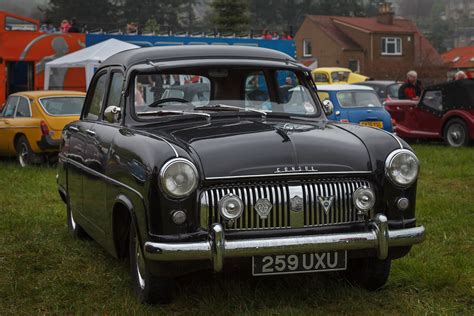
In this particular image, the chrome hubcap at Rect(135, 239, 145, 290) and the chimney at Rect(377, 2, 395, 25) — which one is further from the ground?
the chimney at Rect(377, 2, 395, 25)

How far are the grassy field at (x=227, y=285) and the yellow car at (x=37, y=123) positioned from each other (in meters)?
5.40

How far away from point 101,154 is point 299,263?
180 centimetres

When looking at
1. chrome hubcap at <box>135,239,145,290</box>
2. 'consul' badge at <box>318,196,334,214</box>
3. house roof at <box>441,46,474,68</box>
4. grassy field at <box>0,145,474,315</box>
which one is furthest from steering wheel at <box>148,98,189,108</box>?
house roof at <box>441,46,474,68</box>

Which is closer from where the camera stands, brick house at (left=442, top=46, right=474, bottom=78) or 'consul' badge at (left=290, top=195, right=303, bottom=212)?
'consul' badge at (left=290, top=195, right=303, bottom=212)

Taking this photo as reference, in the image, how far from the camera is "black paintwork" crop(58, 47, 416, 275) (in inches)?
179

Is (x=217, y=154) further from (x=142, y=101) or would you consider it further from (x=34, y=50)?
(x=34, y=50)

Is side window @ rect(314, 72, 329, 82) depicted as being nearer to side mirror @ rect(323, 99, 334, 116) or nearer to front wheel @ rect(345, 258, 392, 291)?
side mirror @ rect(323, 99, 334, 116)

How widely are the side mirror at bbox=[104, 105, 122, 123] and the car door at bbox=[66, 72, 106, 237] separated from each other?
0.43 m

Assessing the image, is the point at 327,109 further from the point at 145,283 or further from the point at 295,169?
the point at 145,283

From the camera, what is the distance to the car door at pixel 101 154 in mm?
5555

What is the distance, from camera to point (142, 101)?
18.7 ft

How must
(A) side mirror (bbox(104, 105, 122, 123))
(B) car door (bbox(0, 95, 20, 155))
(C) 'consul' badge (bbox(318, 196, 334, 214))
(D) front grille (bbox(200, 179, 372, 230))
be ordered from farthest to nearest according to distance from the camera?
(B) car door (bbox(0, 95, 20, 155))
(A) side mirror (bbox(104, 105, 122, 123))
(C) 'consul' badge (bbox(318, 196, 334, 214))
(D) front grille (bbox(200, 179, 372, 230))

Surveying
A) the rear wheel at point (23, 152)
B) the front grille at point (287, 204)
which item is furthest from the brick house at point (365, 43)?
the front grille at point (287, 204)

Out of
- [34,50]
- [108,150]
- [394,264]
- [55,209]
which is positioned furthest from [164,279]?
[34,50]
